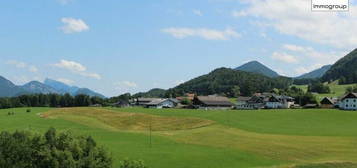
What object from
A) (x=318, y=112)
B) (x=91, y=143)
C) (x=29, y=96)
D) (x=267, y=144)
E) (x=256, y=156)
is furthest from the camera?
(x=29, y=96)

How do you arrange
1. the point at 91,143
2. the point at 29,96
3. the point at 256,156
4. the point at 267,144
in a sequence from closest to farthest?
the point at 91,143 → the point at 256,156 → the point at 267,144 → the point at 29,96

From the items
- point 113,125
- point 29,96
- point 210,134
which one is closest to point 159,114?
point 113,125

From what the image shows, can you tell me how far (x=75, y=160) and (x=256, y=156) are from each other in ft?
80.7

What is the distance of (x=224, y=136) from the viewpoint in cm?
7306

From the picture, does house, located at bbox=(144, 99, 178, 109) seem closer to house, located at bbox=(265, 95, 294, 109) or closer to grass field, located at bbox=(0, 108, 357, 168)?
house, located at bbox=(265, 95, 294, 109)

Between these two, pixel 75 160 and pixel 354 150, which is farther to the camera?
pixel 354 150

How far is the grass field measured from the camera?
169ft

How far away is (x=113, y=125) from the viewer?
303ft

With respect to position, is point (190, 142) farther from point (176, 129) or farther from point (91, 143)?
point (91, 143)

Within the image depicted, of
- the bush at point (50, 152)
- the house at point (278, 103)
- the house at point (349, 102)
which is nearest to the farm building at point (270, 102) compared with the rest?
the house at point (278, 103)

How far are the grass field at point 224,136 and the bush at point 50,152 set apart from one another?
955 cm

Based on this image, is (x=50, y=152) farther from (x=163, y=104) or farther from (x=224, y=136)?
(x=163, y=104)

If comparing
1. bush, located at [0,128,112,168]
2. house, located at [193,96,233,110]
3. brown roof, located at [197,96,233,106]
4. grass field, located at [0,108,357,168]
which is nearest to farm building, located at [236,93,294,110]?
house, located at [193,96,233,110]

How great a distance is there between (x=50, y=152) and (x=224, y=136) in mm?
40143
